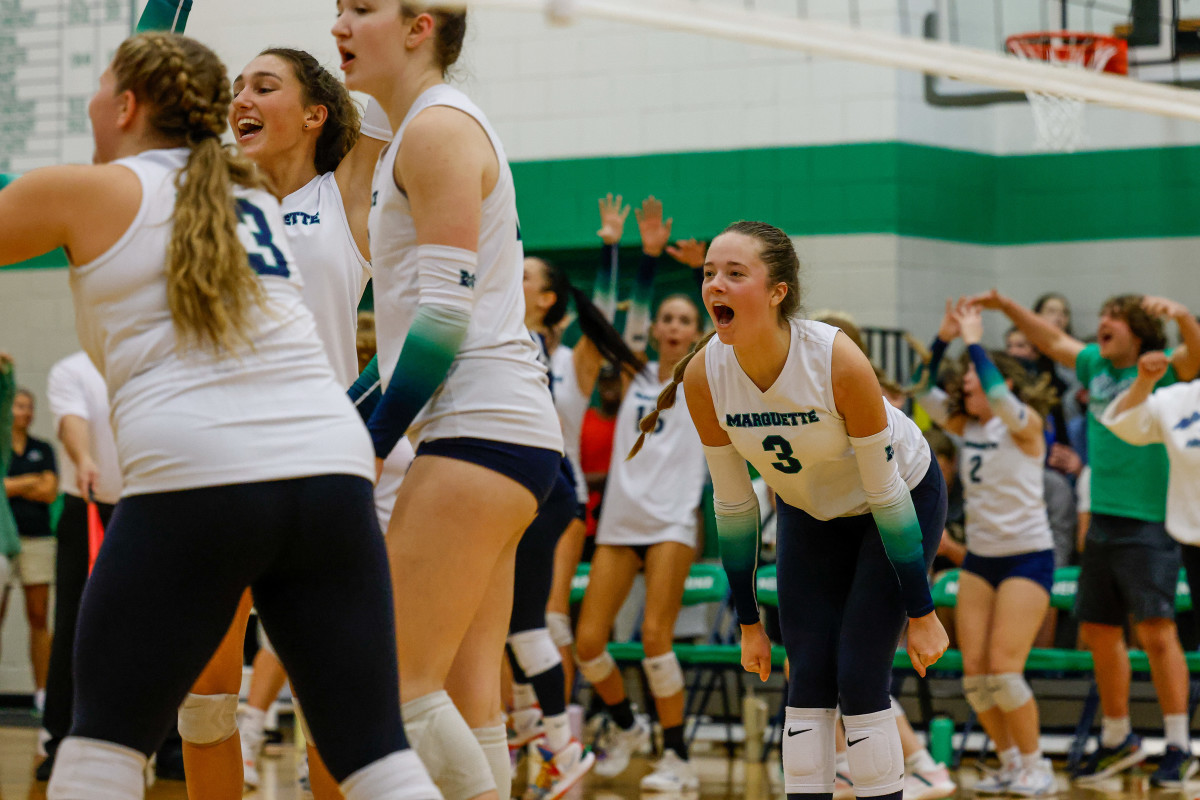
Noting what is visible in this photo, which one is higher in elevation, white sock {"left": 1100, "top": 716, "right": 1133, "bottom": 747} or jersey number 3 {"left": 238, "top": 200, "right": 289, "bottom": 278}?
jersey number 3 {"left": 238, "top": 200, "right": 289, "bottom": 278}

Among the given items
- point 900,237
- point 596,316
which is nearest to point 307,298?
point 596,316

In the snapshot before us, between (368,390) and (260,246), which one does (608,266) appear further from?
(260,246)

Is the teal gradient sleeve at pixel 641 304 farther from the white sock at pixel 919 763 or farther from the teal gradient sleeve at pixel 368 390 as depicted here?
the teal gradient sleeve at pixel 368 390

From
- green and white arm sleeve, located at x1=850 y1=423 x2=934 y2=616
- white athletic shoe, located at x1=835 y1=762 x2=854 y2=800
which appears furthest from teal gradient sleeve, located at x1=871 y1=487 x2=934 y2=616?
white athletic shoe, located at x1=835 y1=762 x2=854 y2=800

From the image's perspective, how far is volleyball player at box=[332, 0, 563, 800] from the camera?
253 centimetres

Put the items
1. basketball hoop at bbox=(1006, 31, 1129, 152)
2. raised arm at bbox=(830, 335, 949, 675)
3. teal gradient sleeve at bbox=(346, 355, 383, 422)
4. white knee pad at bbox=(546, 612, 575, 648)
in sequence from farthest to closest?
1. basketball hoop at bbox=(1006, 31, 1129, 152)
2. white knee pad at bbox=(546, 612, 575, 648)
3. raised arm at bbox=(830, 335, 949, 675)
4. teal gradient sleeve at bbox=(346, 355, 383, 422)

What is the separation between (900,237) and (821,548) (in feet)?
17.3

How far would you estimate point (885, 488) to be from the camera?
3434 mm

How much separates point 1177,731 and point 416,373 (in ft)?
15.8

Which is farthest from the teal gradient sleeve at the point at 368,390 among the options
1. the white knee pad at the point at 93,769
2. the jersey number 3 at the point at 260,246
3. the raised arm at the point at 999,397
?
the raised arm at the point at 999,397

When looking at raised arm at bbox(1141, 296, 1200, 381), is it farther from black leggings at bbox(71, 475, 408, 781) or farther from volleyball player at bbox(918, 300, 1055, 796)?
black leggings at bbox(71, 475, 408, 781)

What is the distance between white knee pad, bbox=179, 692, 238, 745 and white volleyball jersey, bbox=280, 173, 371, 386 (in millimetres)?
763

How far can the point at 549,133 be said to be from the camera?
9.48m

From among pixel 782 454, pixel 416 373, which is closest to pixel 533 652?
pixel 782 454
